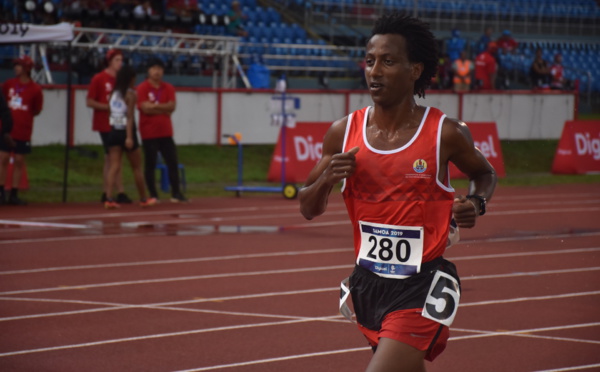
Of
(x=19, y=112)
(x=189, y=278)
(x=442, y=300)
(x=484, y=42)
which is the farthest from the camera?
(x=484, y=42)

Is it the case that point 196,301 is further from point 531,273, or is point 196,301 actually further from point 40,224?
point 40,224

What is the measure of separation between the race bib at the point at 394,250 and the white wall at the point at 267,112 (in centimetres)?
1114

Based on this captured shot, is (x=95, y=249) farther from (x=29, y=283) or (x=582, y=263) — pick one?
(x=582, y=263)

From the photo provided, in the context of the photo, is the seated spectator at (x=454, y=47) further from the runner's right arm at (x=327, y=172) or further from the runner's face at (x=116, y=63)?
the runner's right arm at (x=327, y=172)

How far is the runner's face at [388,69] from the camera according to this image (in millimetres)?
3791

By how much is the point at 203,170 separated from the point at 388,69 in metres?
14.6

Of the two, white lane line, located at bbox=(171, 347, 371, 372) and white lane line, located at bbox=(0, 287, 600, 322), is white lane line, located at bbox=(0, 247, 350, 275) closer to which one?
white lane line, located at bbox=(0, 287, 600, 322)

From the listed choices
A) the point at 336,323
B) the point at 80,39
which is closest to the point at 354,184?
the point at 336,323

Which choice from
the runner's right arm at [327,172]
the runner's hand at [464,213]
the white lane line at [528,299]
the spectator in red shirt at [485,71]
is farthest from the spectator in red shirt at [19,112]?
the spectator in red shirt at [485,71]

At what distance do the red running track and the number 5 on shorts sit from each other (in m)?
2.04

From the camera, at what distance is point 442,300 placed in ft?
12.4

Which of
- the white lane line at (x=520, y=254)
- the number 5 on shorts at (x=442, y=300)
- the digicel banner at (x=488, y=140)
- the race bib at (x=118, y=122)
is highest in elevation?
the number 5 on shorts at (x=442, y=300)

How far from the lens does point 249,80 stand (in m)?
22.4

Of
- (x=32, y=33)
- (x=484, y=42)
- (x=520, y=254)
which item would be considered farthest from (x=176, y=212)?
(x=484, y=42)
